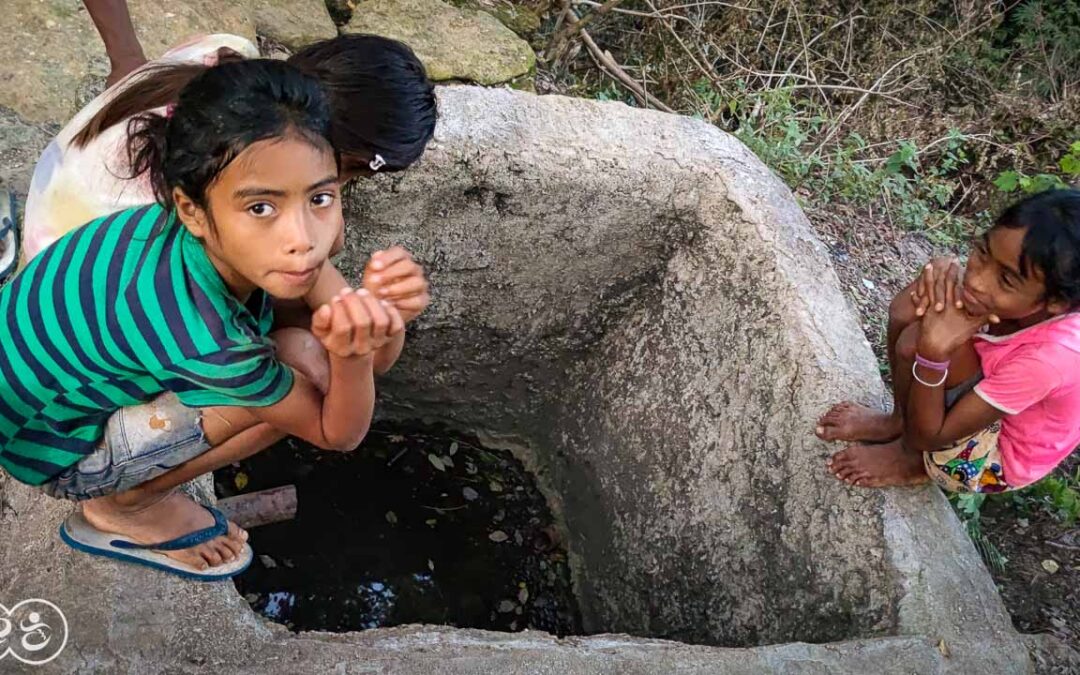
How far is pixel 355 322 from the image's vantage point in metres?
1.07

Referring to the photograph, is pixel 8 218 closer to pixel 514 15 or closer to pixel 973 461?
pixel 973 461

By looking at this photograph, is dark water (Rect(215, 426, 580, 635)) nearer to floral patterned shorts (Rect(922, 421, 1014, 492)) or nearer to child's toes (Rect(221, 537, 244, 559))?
child's toes (Rect(221, 537, 244, 559))

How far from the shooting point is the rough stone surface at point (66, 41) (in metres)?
2.26

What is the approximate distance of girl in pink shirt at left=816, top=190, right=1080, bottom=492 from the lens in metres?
1.51

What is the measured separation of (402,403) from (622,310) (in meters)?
0.66

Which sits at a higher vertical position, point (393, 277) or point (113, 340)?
point (393, 277)

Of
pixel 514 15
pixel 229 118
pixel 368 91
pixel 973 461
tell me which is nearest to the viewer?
pixel 229 118

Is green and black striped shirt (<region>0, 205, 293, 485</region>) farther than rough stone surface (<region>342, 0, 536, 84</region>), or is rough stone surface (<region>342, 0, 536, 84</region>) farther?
rough stone surface (<region>342, 0, 536, 84</region>)

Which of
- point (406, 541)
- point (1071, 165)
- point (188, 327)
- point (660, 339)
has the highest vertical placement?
point (188, 327)

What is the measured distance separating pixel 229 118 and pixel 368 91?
0.89 ft

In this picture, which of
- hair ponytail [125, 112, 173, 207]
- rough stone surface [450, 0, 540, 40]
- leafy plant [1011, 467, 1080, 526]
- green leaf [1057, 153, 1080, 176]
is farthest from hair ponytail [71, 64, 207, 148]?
green leaf [1057, 153, 1080, 176]

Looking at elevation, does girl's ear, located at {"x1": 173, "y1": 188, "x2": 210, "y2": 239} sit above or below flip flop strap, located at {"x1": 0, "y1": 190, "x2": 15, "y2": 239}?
above

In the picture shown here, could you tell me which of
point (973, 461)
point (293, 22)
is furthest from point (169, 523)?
point (293, 22)

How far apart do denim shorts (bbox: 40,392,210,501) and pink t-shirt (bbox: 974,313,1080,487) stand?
1374 millimetres
